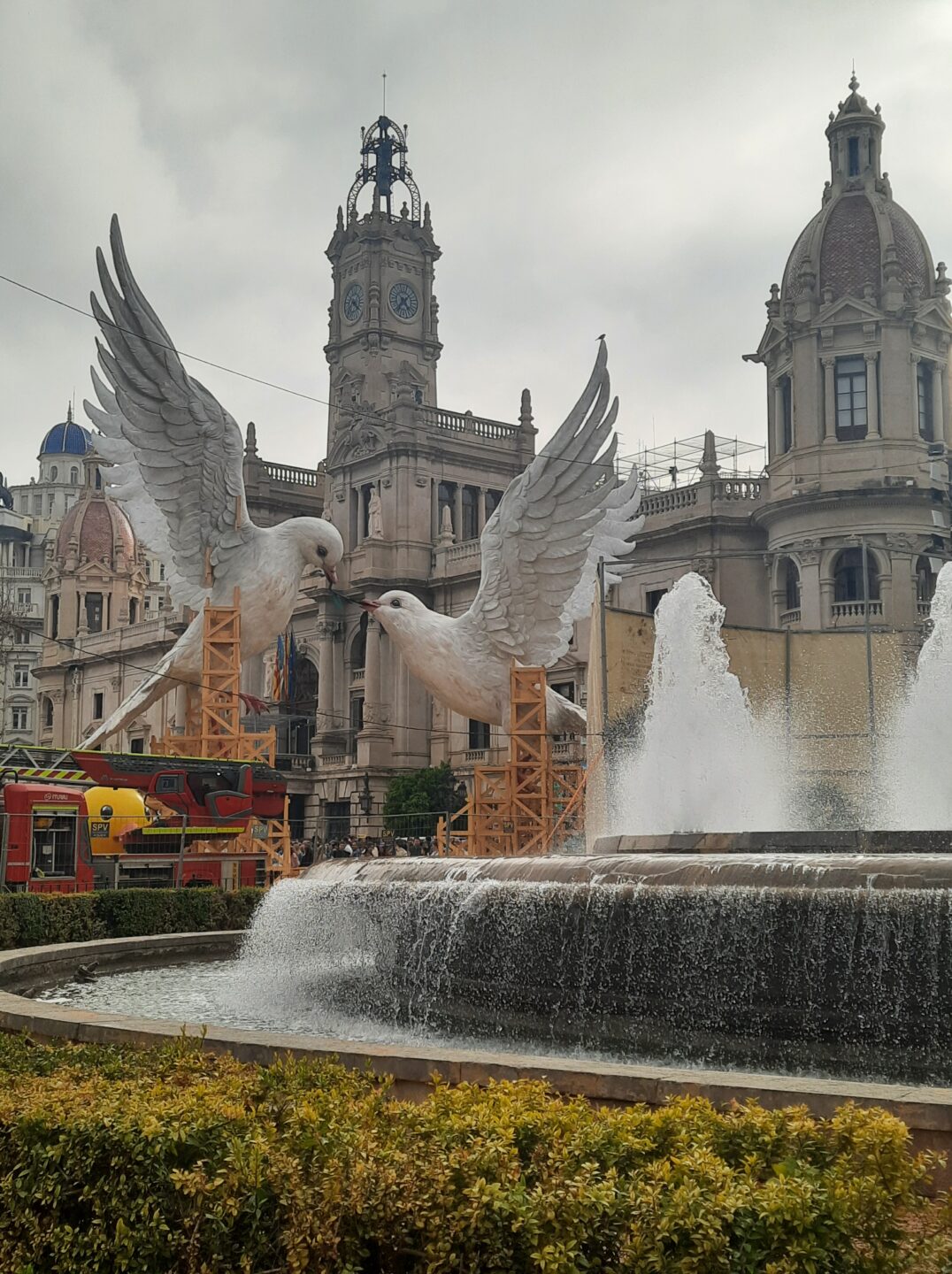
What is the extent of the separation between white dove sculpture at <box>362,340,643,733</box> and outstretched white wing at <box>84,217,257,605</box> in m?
3.70

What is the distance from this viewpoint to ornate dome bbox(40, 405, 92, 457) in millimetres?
130375

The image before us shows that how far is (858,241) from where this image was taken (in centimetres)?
4241

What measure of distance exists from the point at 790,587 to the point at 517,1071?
124 feet

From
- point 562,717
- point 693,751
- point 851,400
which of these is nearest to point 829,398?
point 851,400

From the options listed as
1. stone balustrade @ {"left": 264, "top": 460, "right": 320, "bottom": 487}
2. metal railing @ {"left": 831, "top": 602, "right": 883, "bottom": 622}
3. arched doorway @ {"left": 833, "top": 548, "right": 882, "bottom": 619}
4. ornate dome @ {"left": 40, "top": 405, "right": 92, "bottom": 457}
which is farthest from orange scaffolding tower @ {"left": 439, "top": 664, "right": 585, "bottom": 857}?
ornate dome @ {"left": 40, "top": 405, "right": 92, "bottom": 457}

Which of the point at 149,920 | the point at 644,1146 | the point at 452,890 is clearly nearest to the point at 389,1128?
the point at 644,1146

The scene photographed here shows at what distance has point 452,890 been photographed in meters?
11.3

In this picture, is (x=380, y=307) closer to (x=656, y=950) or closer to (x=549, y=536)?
(x=549, y=536)

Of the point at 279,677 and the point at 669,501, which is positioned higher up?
the point at 669,501

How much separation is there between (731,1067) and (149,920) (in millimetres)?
11088

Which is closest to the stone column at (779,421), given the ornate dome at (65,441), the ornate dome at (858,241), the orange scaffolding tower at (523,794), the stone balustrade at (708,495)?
the stone balustrade at (708,495)

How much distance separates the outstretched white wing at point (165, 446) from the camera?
86.4ft

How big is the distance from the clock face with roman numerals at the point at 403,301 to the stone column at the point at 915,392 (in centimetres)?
3537

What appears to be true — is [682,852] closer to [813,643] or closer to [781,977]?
[781,977]
